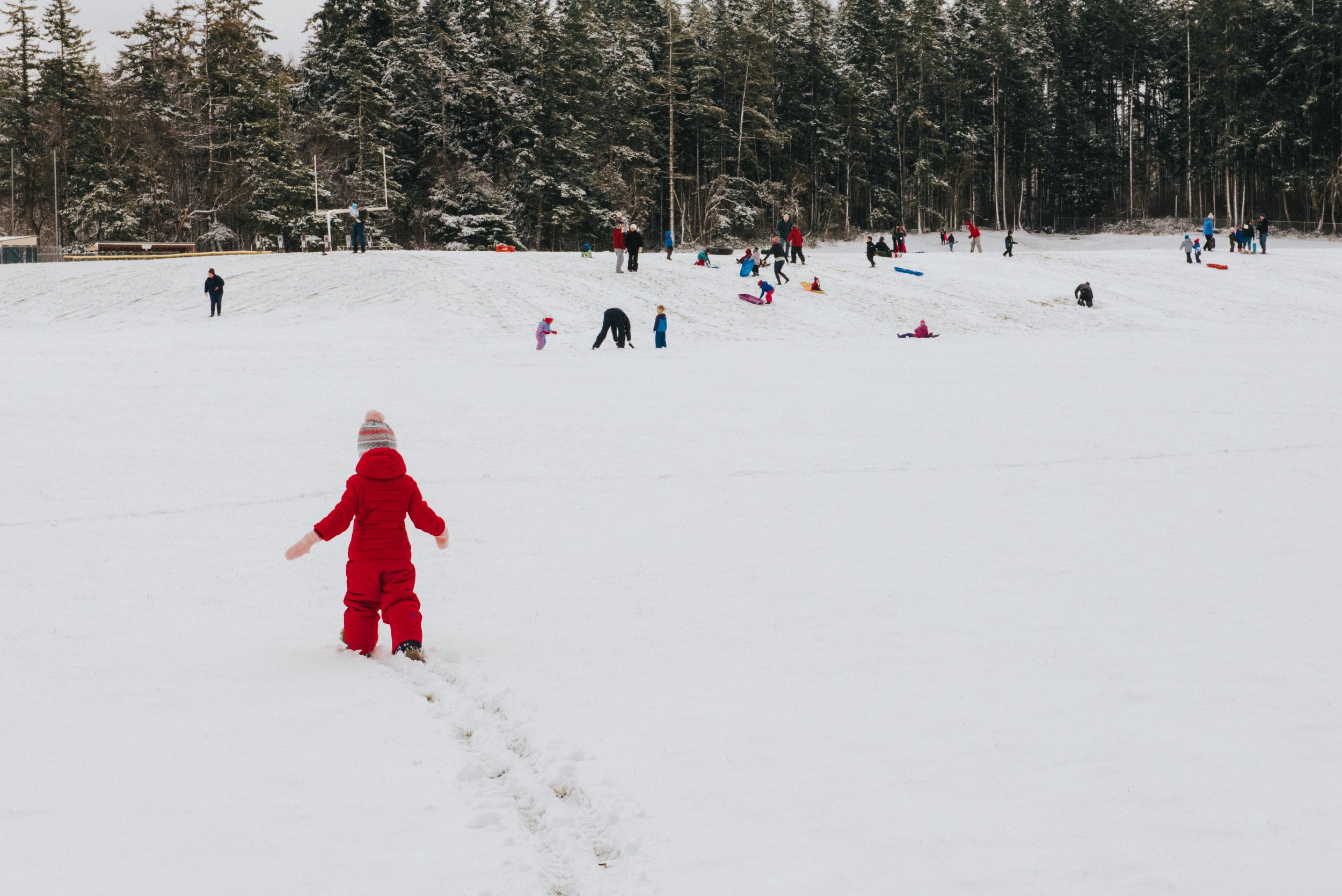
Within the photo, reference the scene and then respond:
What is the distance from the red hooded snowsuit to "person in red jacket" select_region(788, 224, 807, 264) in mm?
31217

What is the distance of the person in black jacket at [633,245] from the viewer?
33.5m

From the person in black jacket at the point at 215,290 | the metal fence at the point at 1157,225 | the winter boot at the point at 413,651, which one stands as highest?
the metal fence at the point at 1157,225

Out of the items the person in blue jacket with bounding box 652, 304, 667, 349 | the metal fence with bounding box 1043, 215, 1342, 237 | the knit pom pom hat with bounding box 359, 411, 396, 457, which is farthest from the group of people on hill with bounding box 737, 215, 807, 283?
the metal fence with bounding box 1043, 215, 1342, 237

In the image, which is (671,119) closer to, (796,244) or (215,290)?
(796,244)

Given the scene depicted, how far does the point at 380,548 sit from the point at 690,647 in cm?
197

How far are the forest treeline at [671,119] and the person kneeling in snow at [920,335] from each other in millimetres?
29399

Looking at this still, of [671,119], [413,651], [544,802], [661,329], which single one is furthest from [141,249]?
[544,802]

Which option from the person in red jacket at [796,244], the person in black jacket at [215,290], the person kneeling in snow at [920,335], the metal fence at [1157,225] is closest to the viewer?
the person kneeling in snow at [920,335]

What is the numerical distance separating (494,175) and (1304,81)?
172 feet

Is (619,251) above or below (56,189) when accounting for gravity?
below

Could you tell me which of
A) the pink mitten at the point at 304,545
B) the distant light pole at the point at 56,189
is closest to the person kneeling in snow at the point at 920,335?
the pink mitten at the point at 304,545

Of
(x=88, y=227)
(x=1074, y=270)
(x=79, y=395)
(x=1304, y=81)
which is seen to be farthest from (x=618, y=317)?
(x=1304, y=81)

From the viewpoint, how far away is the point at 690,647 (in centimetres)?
658

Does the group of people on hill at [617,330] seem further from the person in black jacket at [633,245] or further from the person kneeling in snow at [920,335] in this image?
the person in black jacket at [633,245]
